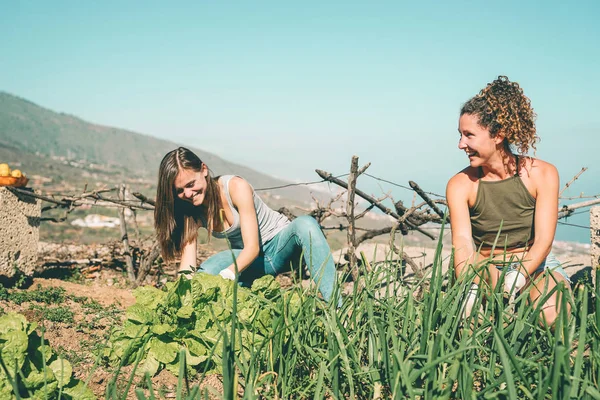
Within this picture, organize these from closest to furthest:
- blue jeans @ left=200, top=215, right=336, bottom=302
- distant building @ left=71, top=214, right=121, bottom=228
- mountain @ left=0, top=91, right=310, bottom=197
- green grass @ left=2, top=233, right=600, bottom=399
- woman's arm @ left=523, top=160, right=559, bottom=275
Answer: green grass @ left=2, top=233, right=600, bottom=399, woman's arm @ left=523, top=160, right=559, bottom=275, blue jeans @ left=200, top=215, right=336, bottom=302, distant building @ left=71, top=214, right=121, bottom=228, mountain @ left=0, top=91, right=310, bottom=197

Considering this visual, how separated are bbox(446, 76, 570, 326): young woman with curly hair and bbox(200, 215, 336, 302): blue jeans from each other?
84 cm

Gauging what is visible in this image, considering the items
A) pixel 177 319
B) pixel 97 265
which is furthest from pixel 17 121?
pixel 177 319

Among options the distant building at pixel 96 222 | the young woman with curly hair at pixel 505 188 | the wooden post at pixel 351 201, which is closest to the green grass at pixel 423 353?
the young woman with curly hair at pixel 505 188

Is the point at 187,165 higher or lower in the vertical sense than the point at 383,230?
higher

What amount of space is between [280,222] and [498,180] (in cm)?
155

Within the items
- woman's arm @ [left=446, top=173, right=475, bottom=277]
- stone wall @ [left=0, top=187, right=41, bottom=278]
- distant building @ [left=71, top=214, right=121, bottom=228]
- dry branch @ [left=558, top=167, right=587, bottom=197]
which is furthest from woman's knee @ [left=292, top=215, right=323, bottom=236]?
distant building @ [left=71, top=214, right=121, bottom=228]

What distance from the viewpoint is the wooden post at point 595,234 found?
3623mm

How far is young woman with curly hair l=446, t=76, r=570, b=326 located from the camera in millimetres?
2518

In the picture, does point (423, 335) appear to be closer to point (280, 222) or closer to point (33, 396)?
point (33, 396)

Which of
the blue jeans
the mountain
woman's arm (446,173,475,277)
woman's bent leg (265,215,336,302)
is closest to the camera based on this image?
woman's arm (446,173,475,277)

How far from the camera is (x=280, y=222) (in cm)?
351

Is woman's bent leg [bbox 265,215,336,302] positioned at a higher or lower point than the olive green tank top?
lower

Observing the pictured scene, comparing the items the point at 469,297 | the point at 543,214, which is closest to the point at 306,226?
the point at 469,297

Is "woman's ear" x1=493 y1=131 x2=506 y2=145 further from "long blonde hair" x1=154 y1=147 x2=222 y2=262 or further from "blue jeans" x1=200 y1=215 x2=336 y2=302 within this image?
"long blonde hair" x1=154 y1=147 x2=222 y2=262
